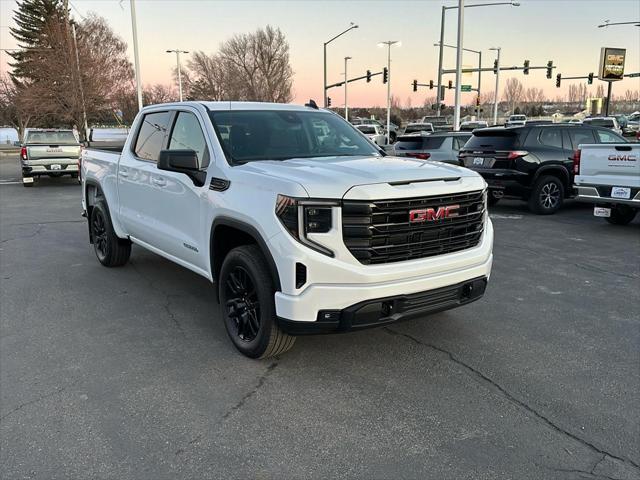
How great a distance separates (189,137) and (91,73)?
33358 mm

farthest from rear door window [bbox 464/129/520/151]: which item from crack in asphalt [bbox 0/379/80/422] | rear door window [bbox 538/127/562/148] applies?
crack in asphalt [bbox 0/379/80/422]

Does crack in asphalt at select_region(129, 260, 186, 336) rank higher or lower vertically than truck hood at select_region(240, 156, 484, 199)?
lower

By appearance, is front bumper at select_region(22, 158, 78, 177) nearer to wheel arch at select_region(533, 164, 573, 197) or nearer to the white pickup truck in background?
wheel arch at select_region(533, 164, 573, 197)

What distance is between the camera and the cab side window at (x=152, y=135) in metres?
5.36

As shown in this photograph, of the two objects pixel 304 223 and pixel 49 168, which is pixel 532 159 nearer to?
pixel 304 223

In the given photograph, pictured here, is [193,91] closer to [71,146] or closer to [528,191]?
[71,146]

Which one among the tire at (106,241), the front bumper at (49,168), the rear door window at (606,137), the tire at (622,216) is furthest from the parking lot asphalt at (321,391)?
the front bumper at (49,168)

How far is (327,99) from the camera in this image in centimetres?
4656

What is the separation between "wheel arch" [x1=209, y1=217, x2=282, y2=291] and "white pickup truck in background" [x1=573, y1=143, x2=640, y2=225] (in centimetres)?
716

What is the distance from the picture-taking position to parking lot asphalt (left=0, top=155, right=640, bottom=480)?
9.45 feet

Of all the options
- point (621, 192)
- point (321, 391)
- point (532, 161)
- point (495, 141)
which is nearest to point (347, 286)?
point (321, 391)

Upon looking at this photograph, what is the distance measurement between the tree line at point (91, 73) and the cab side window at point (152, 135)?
29.9 m

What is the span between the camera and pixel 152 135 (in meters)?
5.61

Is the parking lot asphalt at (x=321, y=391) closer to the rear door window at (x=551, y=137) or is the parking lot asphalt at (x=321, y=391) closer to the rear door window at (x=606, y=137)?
the rear door window at (x=551, y=137)
